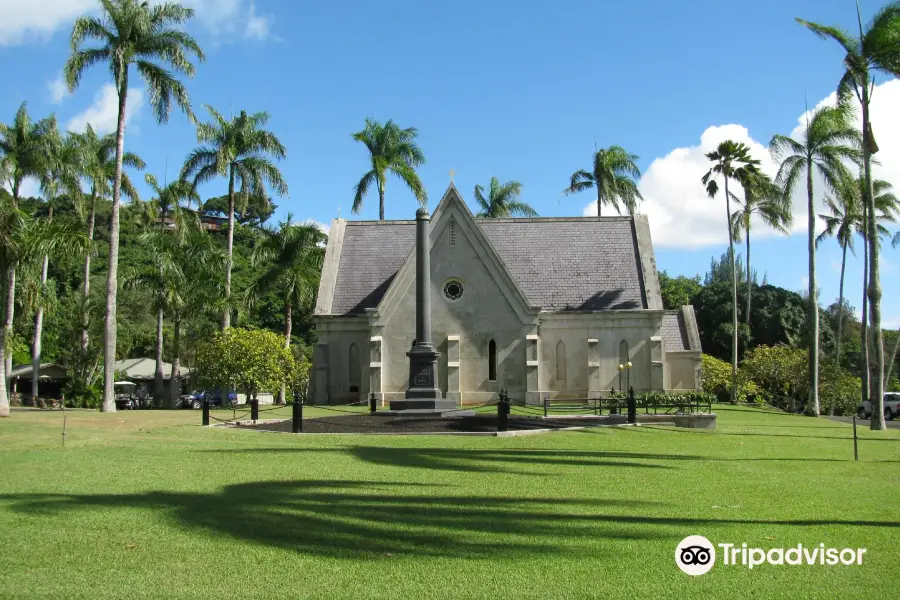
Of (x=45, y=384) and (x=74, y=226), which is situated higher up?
(x=74, y=226)

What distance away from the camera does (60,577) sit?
6.82m

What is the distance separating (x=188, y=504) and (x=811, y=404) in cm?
3666

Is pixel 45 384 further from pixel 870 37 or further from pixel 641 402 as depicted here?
pixel 870 37

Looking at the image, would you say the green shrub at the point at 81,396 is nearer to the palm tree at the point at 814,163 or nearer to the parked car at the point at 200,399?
the parked car at the point at 200,399

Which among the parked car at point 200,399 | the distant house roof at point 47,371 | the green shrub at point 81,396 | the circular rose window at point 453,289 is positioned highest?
the circular rose window at point 453,289

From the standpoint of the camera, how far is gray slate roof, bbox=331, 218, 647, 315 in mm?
41688

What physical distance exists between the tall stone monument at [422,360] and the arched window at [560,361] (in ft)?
39.8

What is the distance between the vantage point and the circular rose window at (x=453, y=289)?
40.3 meters

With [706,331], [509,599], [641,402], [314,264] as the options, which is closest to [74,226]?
[314,264]

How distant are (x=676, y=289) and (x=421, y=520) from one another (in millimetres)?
81597

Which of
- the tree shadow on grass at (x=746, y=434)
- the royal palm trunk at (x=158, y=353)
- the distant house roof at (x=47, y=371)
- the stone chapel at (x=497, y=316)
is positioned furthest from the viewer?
the distant house roof at (x=47, y=371)

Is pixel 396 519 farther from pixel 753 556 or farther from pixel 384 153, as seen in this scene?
pixel 384 153

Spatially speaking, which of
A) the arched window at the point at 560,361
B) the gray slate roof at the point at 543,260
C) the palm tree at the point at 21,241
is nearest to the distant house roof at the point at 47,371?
the gray slate roof at the point at 543,260

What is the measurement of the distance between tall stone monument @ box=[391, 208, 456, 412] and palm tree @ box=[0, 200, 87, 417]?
12.3 m
